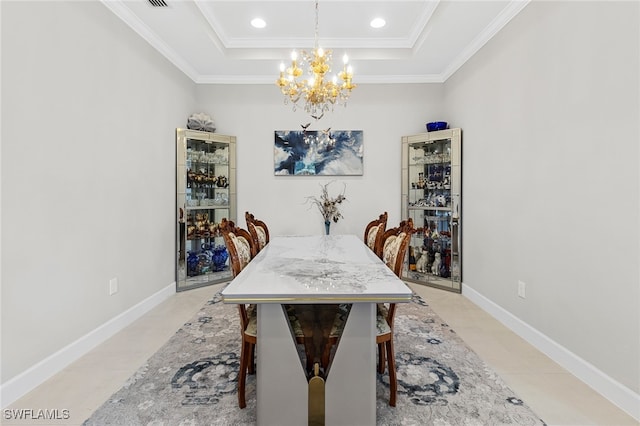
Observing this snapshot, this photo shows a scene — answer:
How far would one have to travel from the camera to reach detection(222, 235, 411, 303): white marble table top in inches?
53.8

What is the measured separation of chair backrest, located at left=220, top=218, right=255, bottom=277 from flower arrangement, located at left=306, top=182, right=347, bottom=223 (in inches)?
87.5

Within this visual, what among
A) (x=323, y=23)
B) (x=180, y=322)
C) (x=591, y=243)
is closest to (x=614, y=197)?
(x=591, y=243)

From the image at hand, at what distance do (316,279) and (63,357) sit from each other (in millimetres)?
1941

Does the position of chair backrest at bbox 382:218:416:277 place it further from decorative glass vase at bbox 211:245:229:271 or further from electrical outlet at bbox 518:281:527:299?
decorative glass vase at bbox 211:245:229:271

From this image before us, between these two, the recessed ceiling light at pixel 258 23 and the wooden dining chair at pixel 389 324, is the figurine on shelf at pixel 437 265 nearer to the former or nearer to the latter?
the wooden dining chair at pixel 389 324

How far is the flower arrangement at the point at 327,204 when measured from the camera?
175 inches

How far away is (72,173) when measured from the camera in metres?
2.28

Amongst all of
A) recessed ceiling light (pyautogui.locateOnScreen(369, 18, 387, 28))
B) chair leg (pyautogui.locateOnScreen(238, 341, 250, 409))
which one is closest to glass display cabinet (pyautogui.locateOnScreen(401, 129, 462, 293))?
recessed ceiling light (pyautogui.locateOnScreen(369, 18, 387, 28))

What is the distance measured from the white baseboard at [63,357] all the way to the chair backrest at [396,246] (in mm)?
2285

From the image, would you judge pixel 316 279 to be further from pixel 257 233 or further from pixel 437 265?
pixel 437 265

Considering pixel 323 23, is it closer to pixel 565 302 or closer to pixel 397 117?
pixel 397 117

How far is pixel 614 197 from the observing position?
1.85 m

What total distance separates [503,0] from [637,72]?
1.48 m

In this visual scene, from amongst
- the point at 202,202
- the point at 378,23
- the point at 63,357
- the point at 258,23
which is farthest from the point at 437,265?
the point at 63,357
